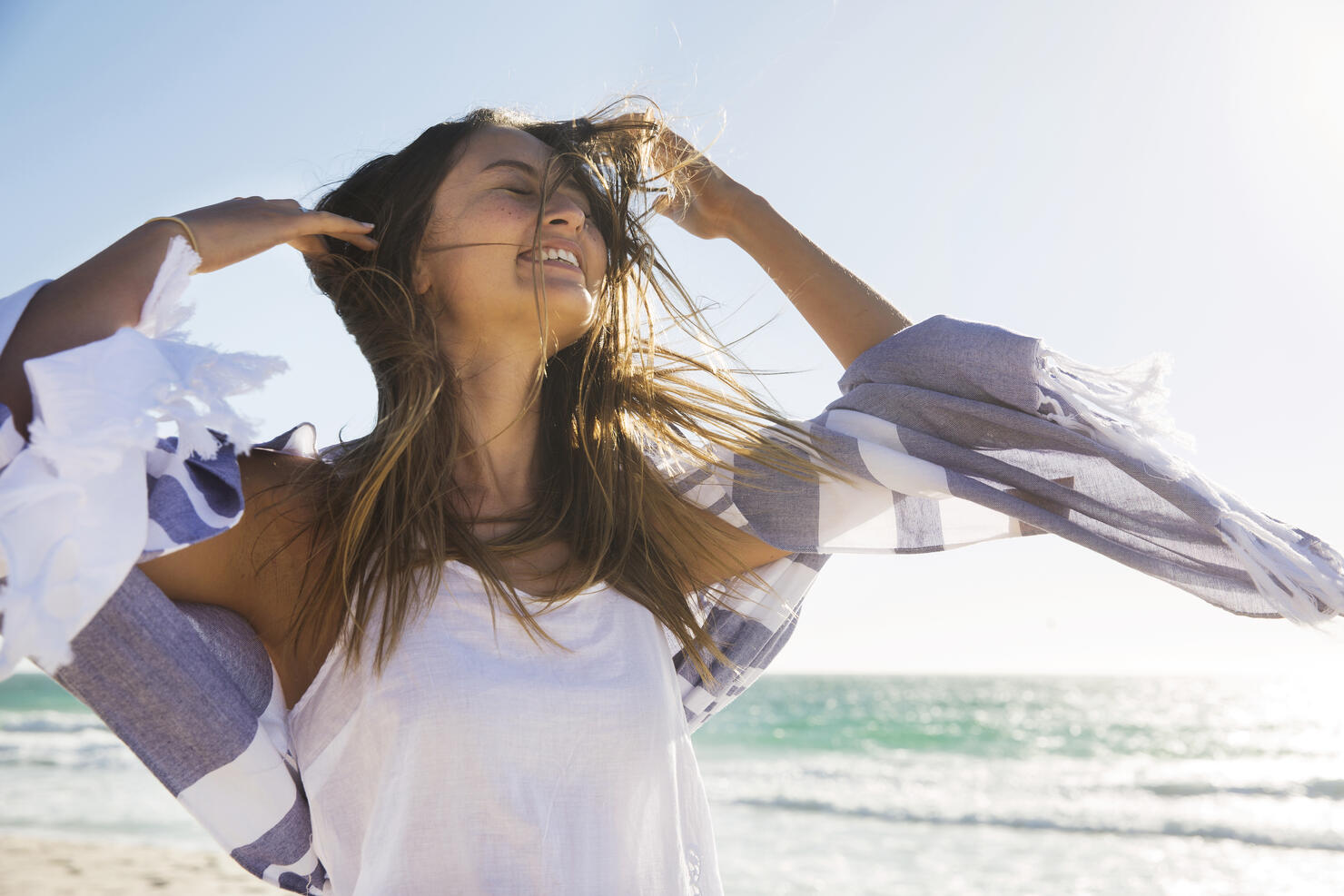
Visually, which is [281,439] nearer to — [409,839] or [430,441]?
[430,441]

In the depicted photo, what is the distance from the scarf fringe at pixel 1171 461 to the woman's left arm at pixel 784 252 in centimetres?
35

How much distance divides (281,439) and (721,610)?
0.88 meters

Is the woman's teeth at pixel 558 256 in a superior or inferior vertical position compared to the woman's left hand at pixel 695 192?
inferior

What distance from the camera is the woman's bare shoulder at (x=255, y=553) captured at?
136 cm

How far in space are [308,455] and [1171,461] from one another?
1421 mm

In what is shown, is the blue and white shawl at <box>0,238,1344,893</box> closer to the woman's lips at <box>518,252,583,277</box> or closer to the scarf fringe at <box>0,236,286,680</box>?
the scarf fringe at <box>0,236,286,680</box>

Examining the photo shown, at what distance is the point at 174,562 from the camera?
1313mm

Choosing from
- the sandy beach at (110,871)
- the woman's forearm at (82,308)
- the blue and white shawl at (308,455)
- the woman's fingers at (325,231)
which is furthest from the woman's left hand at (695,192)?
the sandy beach at (110,871)

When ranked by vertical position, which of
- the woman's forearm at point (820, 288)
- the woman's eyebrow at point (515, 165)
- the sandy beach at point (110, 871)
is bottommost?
the sandy beach at point (110, 871)

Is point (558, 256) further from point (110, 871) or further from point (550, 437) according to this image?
point (110, 871)

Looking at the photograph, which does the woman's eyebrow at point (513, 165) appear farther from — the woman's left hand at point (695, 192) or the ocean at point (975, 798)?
the ocean at point (975, 798)

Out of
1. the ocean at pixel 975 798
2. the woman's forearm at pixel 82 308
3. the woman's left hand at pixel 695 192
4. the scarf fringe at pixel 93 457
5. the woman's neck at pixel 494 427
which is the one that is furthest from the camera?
the ocean at pixel 975 798

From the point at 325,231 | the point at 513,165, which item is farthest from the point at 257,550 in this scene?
the point at 513,165

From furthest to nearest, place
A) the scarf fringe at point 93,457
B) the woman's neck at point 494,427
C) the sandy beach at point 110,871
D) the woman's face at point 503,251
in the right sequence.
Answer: the sandy beach at point 110,871 → the woman's neck at point 494,427 → the woman's face at point 503,251 → the scarf fringe at point 93,457
